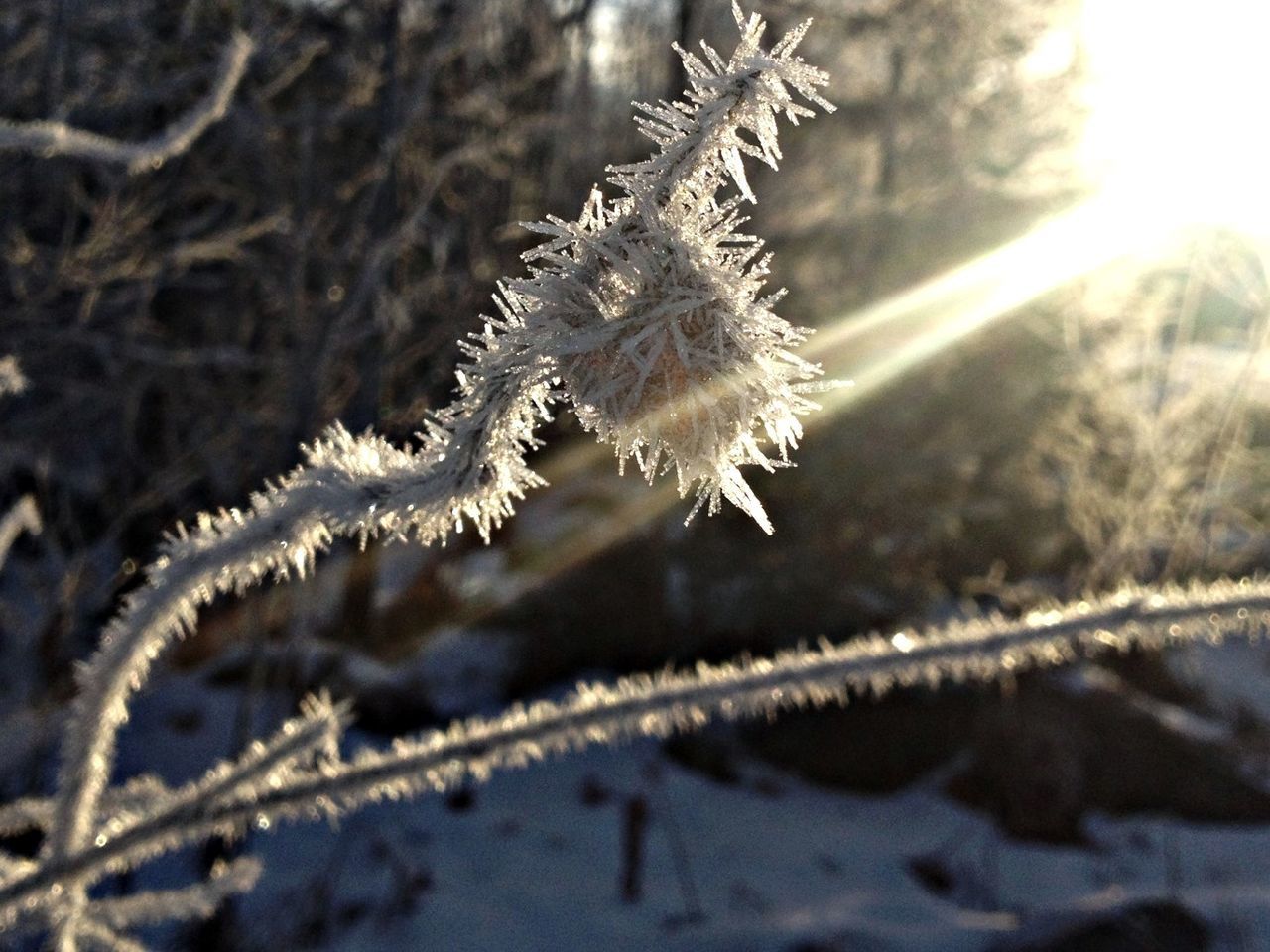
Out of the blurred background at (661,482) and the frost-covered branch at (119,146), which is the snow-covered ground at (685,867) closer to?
the blurred background at (661,482)

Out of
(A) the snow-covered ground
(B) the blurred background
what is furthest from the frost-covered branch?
(A) the snow-covered ground

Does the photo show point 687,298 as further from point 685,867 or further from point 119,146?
point 685,867

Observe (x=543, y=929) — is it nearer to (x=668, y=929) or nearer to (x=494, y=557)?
(x=668, y=929)

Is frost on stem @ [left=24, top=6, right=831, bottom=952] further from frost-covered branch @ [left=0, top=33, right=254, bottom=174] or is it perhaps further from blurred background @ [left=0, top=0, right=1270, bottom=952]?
blurred background @ [left=0, top=0, right=1270, bottom=952]

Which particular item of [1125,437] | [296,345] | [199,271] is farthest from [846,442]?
[296,345]

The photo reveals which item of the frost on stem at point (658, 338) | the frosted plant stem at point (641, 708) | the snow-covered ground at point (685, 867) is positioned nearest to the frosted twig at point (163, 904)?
the frosted plant stem at point (641, 708)

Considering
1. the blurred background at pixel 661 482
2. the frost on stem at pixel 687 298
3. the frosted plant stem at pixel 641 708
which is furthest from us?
the blurred background at pixel 661 482

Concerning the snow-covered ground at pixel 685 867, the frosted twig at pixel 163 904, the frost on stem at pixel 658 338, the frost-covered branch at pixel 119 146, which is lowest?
A: the snow-covered ground at pixel 685 867
